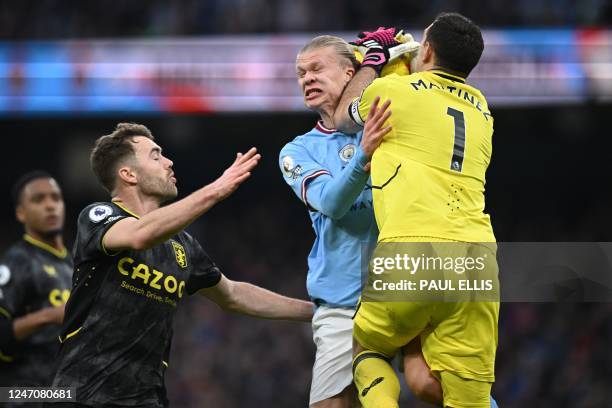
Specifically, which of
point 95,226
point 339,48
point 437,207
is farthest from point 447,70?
point 95,226

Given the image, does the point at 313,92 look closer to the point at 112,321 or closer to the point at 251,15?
the point at 112,321

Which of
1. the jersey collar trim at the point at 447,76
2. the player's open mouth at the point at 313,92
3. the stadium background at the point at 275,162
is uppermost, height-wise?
the jersey collar trim at the point at 447,76

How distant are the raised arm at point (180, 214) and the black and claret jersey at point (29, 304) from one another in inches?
114

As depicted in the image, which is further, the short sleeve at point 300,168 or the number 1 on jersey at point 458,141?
the short sleeve at point 300,168

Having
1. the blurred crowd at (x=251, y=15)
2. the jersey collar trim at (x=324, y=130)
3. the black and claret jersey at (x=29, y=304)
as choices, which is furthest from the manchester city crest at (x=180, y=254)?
the blurred crowd at (x=251, y=15)

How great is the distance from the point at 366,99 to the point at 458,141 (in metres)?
0.48

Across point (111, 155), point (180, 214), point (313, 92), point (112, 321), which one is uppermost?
point (313, 92)

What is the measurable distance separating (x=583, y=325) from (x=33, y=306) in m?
9.18

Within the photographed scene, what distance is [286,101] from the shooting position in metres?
14.2

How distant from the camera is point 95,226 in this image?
199 inches

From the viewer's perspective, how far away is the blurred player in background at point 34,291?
7320 millimetres

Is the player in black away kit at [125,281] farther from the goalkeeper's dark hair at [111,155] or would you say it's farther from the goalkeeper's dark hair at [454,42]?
the goalkeeper's dark hair at [454,42]

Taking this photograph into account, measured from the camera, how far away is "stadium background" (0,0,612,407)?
46.2 ft

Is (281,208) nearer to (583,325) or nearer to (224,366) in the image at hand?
(224,366)
